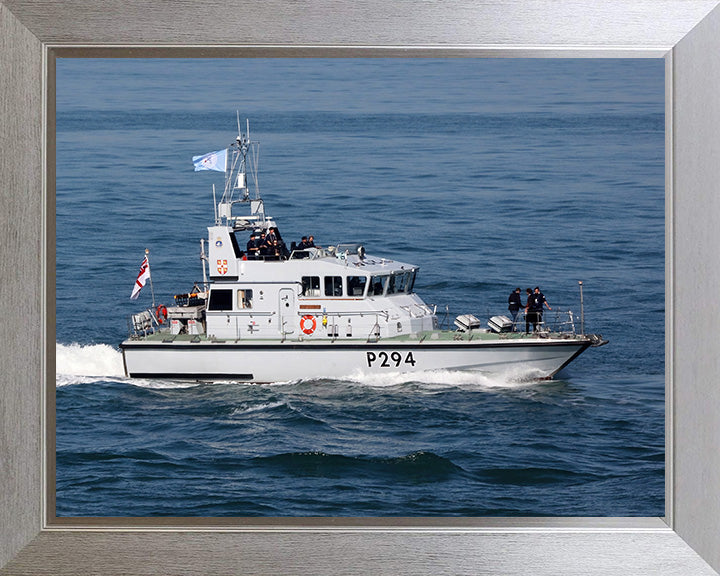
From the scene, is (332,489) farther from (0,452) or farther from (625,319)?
(625,319)

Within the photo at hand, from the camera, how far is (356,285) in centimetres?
1229

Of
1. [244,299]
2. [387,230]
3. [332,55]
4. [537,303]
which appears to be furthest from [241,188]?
[332,55]

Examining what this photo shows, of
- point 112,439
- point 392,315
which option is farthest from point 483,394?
point 112,439

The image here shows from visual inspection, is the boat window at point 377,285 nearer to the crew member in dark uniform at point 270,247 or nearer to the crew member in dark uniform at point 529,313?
the crew member in dark uniform at point 270,247

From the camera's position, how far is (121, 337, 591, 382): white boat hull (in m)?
11.6

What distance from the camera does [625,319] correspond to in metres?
12.1

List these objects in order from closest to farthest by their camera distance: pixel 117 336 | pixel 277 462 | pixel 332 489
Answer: pixel 332 489 < pixel 277 462 < pixel 117 336

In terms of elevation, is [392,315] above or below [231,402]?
above

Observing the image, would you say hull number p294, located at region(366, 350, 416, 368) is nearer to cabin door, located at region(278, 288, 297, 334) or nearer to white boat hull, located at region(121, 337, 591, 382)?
white boat hull, located at region(121, 337, 591, 382)

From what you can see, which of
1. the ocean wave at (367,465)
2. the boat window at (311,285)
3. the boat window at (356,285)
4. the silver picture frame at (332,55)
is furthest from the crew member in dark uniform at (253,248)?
the silver picture frame at (332,55)

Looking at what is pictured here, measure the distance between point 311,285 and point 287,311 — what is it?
16.7 inches

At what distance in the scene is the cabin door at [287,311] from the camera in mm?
12328

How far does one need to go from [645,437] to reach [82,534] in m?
6.01

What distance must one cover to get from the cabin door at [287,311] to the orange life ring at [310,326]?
0.13 metres
